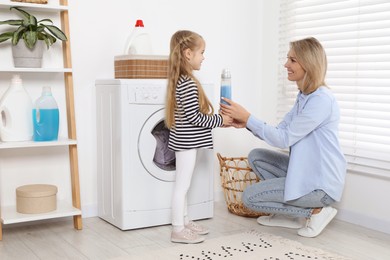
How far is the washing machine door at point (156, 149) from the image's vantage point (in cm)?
267

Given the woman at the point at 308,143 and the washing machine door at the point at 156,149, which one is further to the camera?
the washing machine door at the point at 156,149

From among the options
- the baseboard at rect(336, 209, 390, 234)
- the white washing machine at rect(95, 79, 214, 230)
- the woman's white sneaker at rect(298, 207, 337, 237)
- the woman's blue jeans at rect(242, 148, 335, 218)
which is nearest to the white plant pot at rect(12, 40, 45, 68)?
the white washing machine at rect(95, 79, 214, 230)

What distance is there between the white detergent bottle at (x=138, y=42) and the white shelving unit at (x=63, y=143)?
34 cm

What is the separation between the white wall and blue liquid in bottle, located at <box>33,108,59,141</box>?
235 millimetres

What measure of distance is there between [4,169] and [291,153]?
1519mm

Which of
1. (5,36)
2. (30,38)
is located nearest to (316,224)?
(30,38)

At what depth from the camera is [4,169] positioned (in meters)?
2.69

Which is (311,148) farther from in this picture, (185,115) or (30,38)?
(30,38)

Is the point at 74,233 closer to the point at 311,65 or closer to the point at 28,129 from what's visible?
the point at 28,129

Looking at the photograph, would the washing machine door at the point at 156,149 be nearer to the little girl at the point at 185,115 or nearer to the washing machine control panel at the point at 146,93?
the washing machine control panel at the point at 146,93

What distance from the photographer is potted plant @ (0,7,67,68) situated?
8.16ft

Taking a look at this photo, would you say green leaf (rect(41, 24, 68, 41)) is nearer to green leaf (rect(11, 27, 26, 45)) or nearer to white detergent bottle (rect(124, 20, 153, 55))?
green leaf (rect(11, 27, 26, 45))

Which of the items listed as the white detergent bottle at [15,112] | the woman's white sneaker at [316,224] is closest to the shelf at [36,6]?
the white detergent bottle at [15,112]

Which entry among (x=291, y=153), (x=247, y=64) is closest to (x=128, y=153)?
(x=291, y=153)
